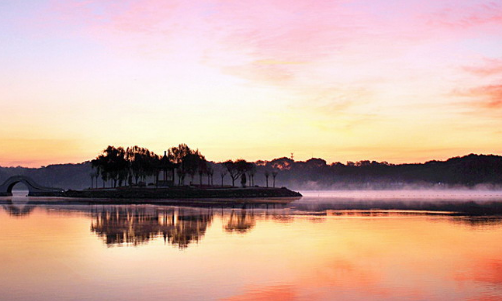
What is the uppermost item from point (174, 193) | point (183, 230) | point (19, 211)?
point (174, 193)

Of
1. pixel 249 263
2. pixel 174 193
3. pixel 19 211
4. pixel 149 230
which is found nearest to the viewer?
pixel 249 263

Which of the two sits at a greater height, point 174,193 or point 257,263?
point 174,193

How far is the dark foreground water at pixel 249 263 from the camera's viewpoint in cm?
2408

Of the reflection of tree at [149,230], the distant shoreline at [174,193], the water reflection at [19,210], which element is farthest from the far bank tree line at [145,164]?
the reflection of tree at [149,230]

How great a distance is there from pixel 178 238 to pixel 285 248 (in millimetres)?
10562

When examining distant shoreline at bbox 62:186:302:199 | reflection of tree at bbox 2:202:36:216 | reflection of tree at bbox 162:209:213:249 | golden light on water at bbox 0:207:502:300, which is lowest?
golden light on water at bbox 0:207:502:300

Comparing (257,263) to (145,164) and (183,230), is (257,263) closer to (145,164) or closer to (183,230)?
(183,230)

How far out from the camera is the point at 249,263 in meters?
32.0


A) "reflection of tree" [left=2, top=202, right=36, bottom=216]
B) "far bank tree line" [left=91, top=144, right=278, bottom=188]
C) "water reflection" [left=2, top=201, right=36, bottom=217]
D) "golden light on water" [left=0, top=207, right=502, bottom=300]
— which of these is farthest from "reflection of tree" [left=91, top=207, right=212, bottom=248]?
"far bank tree line" [left=91, top=144, right=278, bottom=188]

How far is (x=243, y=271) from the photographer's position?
96.0 ft

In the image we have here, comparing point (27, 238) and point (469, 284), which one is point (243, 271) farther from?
point (27, 238)

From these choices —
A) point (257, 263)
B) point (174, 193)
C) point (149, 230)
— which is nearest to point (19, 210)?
point (149, 230)

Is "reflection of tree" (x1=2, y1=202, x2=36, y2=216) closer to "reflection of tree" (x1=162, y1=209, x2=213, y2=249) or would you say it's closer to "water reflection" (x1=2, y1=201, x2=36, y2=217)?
"water reflection" (x1=2, y1=201, x2=36, y2=217)

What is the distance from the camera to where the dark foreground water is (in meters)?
24.1
